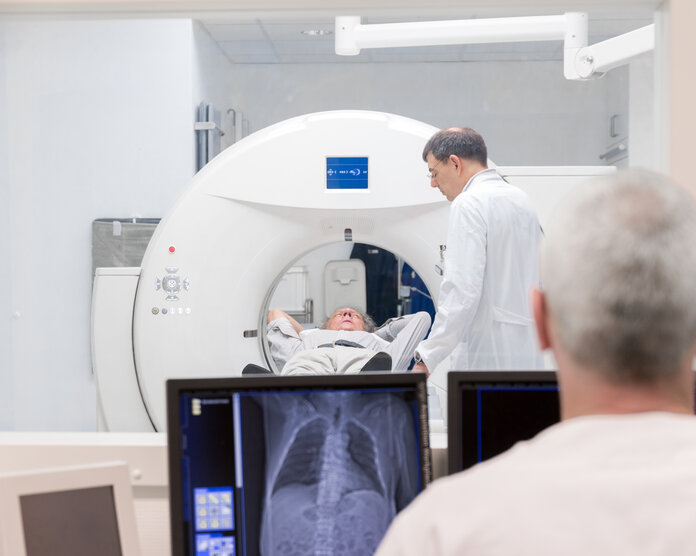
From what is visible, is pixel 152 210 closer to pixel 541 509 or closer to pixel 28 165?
pixel 28 165

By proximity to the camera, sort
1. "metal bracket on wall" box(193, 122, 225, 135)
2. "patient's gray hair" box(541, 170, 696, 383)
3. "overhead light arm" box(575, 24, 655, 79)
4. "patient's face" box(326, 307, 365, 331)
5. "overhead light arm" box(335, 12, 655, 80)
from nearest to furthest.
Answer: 1. "patient's gray hair" box(541, 170, 696, 383)
2. "overhead light arm" box(575, 24, 655, 79)
3. "overhead light arm" box(335, 12, 655, 80)
4. "metal bracket on wall" box(193, 122, 225, 135)
5. "patient's face" box(326, 307, 365, 331)

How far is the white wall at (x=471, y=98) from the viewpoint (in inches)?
108

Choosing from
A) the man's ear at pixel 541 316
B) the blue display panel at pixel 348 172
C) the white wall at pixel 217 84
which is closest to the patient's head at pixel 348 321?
the white wall at pixel 217 84

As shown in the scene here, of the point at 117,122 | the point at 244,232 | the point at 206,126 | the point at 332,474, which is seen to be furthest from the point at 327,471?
the point at 117,122

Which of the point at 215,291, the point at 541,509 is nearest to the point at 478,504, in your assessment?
the point at 541,509

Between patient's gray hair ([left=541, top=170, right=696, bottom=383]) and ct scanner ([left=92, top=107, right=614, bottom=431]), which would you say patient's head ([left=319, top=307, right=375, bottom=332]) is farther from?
patient's gray hair ([left=541, top=170, right=696, bottom=383])

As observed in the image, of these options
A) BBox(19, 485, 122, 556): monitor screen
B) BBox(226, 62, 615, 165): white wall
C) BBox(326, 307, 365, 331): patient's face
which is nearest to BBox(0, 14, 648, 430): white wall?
BBox(226, 62, 615, 165): white wall

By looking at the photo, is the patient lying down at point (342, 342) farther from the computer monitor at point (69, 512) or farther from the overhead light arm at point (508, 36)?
the computer monitor at point (69, 512)

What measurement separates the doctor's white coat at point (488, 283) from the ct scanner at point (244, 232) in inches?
10.3

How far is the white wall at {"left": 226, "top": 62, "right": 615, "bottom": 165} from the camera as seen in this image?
9.00 ft

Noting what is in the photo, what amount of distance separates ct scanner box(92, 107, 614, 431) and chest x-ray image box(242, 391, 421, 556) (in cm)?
149

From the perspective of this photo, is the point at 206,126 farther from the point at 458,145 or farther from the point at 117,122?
→ the point at 458,145

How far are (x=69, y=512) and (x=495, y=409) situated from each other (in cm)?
52

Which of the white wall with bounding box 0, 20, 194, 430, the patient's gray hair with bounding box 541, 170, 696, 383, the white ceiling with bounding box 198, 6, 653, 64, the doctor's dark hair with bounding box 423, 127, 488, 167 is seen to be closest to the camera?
the patient's gray hair with bounding box 541, 170, 696, 383
